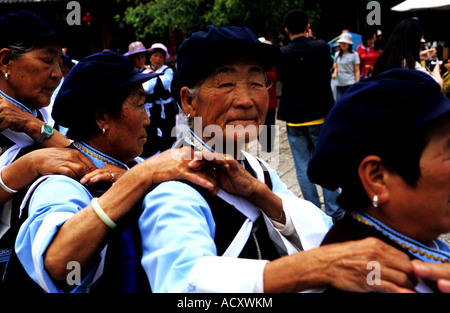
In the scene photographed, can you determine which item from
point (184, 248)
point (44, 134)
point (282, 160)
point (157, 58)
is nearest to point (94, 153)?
point (44, 134)

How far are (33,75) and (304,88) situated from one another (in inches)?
127

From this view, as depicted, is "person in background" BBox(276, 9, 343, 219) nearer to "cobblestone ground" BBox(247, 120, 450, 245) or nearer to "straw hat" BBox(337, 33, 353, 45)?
"cobblestone ground" BBox(247, 120, 450, 245)

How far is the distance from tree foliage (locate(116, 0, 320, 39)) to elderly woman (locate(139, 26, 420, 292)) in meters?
9.60

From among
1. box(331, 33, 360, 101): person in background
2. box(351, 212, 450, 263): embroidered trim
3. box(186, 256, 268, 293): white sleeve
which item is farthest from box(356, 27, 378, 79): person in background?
box(186, 256, 268, 293): white sleeve

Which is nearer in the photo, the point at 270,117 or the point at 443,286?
the point at 443,286

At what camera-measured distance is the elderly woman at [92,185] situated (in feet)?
4.86

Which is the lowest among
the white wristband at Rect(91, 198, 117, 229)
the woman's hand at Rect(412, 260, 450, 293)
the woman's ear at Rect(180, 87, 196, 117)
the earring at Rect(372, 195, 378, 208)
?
the woman's hand at Rect(412, 260, 450, 293)

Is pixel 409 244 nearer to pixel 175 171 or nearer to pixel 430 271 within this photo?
pixel 430 271

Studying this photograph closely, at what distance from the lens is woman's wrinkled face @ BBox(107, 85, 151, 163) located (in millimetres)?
2098

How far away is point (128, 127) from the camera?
2111 millimetres

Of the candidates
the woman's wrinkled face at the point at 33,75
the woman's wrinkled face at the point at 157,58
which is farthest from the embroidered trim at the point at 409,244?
the woman's wrinkled face at the point at 157,58

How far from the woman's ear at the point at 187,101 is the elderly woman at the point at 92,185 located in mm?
271

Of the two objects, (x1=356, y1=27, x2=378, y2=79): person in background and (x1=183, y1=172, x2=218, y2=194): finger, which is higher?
(x1=183, y1=172, x2=218, y2=194): finger

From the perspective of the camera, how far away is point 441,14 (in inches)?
553
